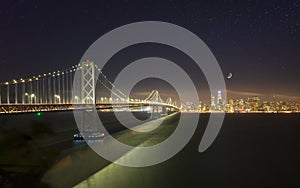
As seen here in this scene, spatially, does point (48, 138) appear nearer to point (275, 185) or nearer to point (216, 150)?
point (275, 185)

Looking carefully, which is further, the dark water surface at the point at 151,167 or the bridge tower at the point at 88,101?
the bridge tower at the point at 88,101

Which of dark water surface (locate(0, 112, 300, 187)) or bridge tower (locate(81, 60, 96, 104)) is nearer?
dark water surface (locate(0, 112, 300, 187))

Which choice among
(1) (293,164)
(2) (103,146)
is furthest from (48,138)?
(2) (103,146)

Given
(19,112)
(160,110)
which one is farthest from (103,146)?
(160,110)

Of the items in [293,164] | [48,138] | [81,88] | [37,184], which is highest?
[81,88]

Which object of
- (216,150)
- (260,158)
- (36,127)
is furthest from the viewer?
(216,150)

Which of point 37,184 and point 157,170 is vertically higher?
point 37,184

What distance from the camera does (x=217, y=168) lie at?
18266mm

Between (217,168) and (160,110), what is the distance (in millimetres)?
68741

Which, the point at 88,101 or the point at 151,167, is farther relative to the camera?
the point at 88,101

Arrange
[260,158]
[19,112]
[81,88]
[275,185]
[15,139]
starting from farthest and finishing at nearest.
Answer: [81,88] < [260,158] < [19,112] < [275,185] < [15,139]

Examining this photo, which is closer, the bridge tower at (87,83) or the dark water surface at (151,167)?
the dark water surface at (151,167)

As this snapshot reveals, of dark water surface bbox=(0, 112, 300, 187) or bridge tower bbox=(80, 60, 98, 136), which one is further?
bridge tower bbox=(80, 60, 98, 136)

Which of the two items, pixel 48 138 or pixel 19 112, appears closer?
pixel 48 138
